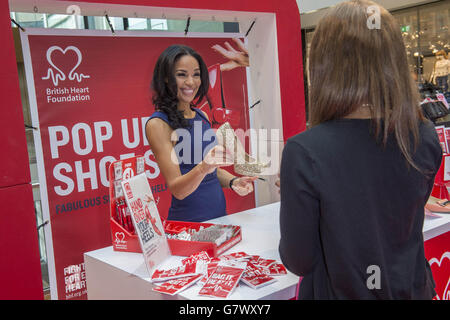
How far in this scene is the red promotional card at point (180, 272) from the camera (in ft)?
4.79

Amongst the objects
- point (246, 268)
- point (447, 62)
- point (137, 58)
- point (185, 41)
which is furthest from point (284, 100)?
point (447, 62)

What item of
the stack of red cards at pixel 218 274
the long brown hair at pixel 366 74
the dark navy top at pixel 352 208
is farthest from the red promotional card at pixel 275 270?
the long brown hair at pixel 366 74

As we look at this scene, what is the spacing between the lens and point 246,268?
4.87ft

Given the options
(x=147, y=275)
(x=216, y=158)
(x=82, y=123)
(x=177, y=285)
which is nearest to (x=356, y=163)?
(x=177, y=285)

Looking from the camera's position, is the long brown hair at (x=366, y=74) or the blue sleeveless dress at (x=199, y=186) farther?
the blue sleeveless dress at (x=199, y=186)

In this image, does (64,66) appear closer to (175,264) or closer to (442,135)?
(175,264)

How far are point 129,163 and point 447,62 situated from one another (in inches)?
259

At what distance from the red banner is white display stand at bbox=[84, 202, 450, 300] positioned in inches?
30.6

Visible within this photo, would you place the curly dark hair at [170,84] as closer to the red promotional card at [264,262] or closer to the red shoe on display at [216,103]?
the red shoe on display at [216,103]

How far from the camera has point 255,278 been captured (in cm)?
141

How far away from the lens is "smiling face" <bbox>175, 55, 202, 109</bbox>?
8.55 feet

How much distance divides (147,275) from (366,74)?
1.04 metres

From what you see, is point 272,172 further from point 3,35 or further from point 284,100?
point 3,35

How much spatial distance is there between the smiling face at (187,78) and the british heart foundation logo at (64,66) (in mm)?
587
